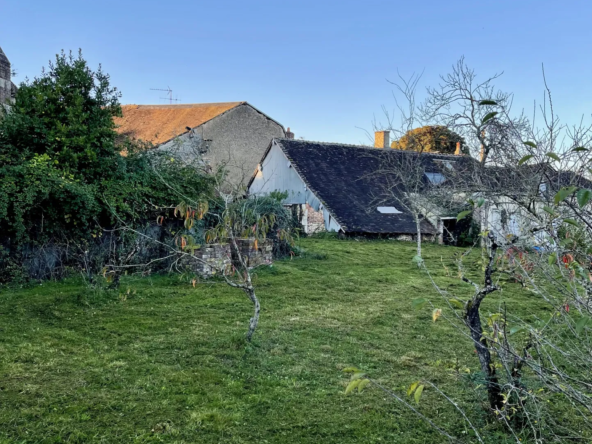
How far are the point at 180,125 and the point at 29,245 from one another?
759 inches

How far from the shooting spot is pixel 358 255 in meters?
15.4

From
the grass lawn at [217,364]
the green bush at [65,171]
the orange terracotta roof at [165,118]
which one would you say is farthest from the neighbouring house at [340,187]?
the grass lawn at [217,364]

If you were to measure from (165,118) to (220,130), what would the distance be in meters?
5.09

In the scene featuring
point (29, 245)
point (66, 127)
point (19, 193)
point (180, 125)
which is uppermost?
point (180, 125)

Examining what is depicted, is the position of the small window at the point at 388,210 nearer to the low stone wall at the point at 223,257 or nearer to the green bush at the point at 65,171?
the low stone wall at the point at 223,257

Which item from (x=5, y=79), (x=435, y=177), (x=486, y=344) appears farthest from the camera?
(x=435, y=177)

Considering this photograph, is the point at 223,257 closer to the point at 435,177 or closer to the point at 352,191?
the point at 352,191

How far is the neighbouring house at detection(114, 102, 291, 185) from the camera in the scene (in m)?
26.3

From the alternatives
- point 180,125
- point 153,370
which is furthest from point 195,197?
point 180,125

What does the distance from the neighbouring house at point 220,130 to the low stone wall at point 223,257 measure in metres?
14.2

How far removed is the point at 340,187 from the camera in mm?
22312

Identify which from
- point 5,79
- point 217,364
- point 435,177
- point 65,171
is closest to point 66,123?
point 65,171

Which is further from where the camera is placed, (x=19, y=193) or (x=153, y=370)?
(x=19, y=193)

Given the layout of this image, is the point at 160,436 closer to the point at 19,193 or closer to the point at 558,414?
the point at 558,414
